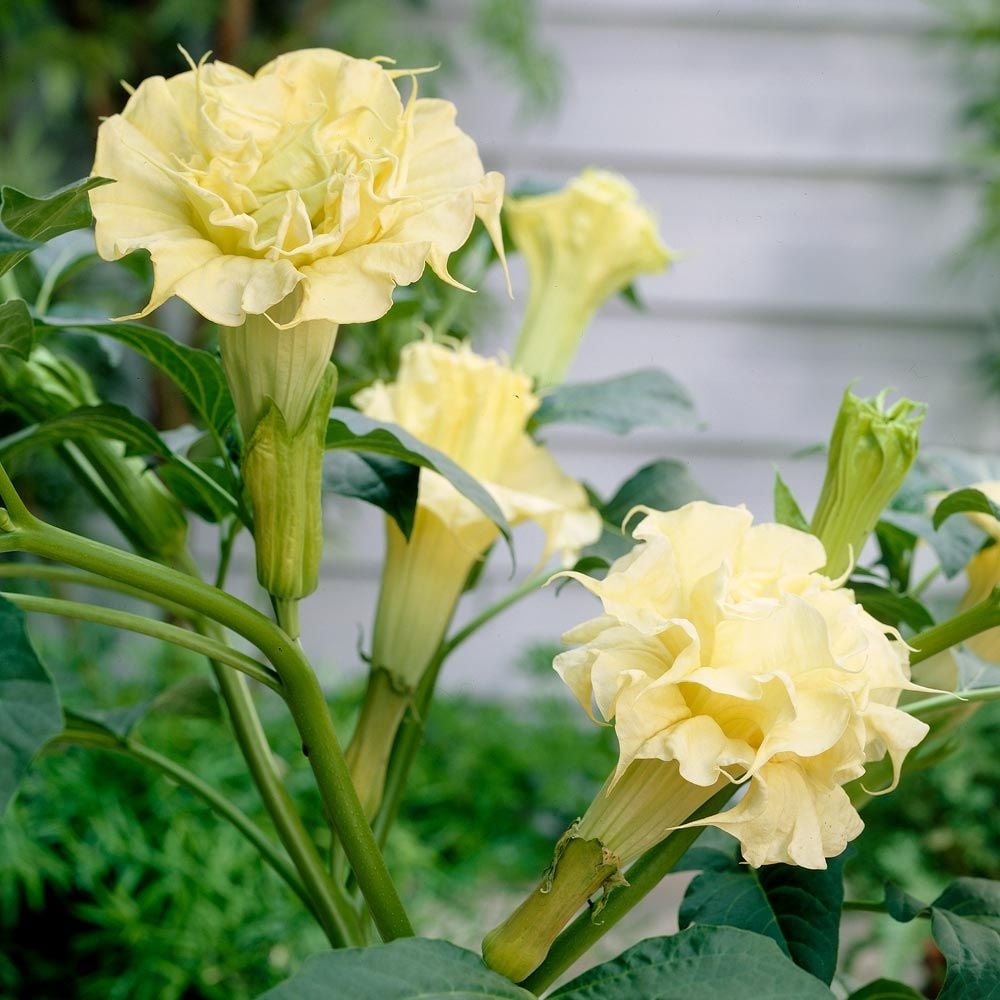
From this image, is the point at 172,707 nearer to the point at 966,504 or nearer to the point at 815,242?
the point at 966,504

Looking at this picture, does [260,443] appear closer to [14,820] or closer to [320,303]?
[320,303]

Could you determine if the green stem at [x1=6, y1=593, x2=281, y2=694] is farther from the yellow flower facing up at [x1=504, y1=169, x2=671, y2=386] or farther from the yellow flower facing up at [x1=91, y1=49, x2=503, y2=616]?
the yellow flower facing up at [x1=504, y1=169, x2=671, y2=386]

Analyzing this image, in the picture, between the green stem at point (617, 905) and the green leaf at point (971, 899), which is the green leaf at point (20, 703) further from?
the green leaf at point (971, 899)

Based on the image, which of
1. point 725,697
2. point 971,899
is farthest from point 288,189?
point 971,899

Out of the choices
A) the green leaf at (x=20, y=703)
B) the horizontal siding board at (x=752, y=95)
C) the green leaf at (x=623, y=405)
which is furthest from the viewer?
the horizontal siding board at (x=752, y=95)

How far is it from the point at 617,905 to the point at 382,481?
0.43 feet

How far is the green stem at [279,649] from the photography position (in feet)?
0.75

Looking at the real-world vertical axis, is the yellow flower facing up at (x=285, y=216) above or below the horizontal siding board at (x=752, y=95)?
below

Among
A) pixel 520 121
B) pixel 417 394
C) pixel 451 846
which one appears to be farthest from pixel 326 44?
pixel 417 394

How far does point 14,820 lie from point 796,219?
1.25 meters

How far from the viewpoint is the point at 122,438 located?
31 centimetres

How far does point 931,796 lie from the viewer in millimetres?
1447

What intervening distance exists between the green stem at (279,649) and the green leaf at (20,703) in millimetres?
16

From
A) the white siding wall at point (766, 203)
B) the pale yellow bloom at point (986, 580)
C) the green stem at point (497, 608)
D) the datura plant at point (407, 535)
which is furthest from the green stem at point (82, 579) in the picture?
the white siding wall at point (766, 203)
